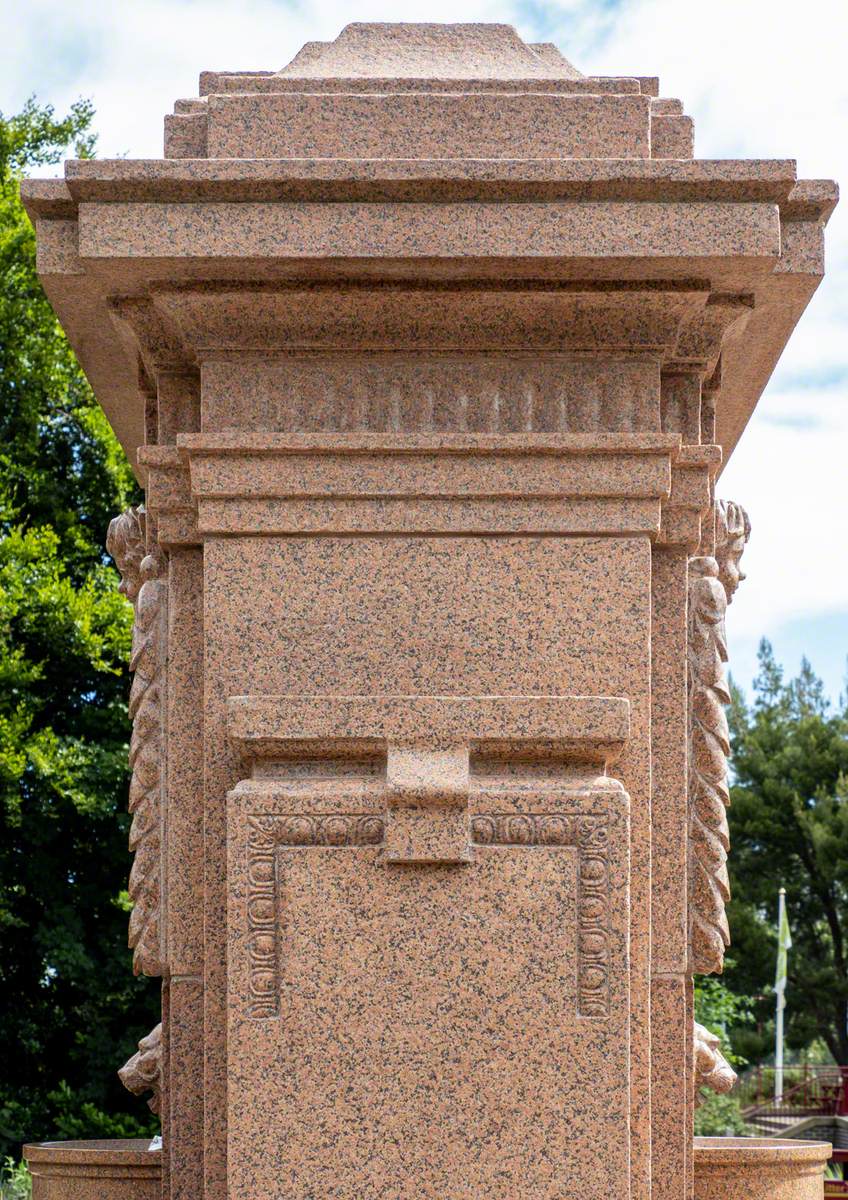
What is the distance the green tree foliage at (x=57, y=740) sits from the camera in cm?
2062

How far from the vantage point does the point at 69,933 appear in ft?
68.8

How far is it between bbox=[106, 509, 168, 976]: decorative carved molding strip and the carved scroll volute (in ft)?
5.92

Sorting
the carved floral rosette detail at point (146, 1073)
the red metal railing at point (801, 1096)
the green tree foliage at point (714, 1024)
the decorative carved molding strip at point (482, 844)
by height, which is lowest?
the red metal railing at point (801, 1096)

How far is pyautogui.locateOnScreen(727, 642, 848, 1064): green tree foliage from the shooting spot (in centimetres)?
5231

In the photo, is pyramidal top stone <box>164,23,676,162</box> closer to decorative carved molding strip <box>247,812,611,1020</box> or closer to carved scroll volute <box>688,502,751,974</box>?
carved scroll volute <box>688,502,751,974</box>

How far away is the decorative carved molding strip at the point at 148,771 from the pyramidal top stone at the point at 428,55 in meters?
1.92

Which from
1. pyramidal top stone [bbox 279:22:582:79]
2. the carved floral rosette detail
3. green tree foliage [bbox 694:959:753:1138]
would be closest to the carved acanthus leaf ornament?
the carved floral rosette detail

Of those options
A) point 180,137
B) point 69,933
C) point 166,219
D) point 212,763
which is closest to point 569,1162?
point 212,763

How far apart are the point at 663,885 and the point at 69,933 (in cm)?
1683

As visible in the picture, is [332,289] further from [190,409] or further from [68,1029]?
[68,1029]

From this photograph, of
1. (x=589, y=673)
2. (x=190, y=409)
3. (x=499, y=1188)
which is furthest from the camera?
(x=190, y=409)

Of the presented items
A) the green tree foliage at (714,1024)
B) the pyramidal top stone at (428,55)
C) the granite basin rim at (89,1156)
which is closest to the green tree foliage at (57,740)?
the green tree foliage at (714,1024)

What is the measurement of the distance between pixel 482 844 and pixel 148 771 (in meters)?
1.27

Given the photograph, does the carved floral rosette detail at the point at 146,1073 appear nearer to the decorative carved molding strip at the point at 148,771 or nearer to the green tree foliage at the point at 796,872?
the decorative carved molding strip at the point at 148,771
